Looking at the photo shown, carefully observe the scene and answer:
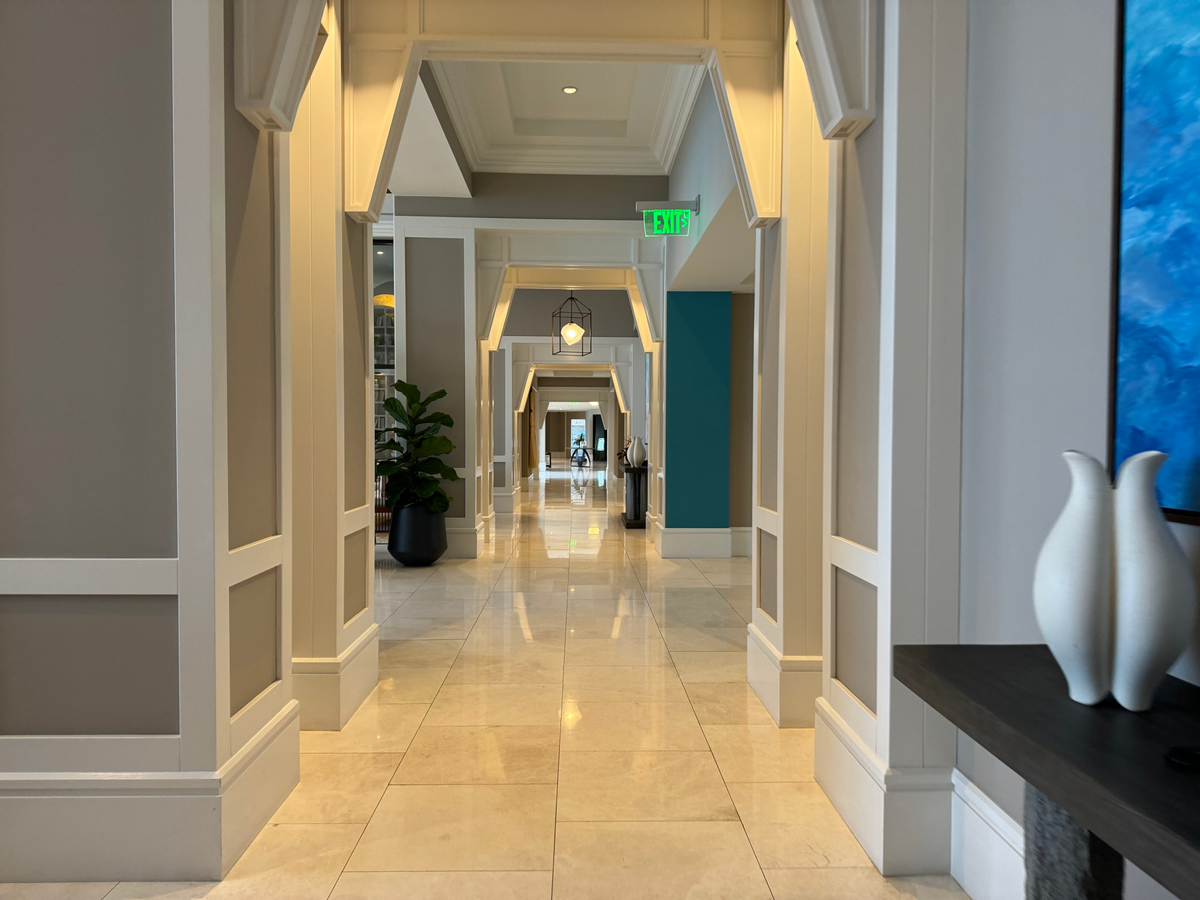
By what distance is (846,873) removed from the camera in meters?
2.04

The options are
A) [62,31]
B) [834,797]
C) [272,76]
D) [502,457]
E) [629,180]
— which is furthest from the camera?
[502,457]

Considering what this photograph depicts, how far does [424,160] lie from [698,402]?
130 inches

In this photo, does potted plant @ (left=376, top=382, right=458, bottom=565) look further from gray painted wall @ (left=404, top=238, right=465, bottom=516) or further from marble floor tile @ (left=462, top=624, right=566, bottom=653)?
marble floor tile @ (left=462, top=624, right=566, bottom=653)

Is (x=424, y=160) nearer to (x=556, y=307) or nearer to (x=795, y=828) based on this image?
(x=795, y=828)

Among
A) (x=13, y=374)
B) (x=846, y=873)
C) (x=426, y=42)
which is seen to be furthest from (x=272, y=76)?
(x=846, y=873)

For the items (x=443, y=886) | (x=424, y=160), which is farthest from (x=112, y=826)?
(x=424, y=160)

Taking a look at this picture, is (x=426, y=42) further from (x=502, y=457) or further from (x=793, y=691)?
(x=502, y=457)

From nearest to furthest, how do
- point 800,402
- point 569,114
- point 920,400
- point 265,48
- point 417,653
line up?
point 920,400 < point 265,48 < point 800,402 < point 417,653 < point 569,114

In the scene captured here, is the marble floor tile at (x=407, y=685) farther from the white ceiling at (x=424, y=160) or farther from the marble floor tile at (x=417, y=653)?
the white ceiling at (x=424, y=160)

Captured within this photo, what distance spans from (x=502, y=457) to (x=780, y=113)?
1074cm

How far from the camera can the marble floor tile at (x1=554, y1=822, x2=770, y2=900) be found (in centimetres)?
195

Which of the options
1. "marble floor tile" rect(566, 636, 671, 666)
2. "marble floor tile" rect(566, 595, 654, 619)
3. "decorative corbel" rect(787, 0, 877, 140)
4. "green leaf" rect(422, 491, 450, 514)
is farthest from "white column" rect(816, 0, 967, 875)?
"green leaf" rect(422, 491, 450, 514)

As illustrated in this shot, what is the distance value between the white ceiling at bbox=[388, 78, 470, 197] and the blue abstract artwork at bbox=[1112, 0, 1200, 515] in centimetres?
398

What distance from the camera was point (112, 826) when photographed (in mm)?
1982
